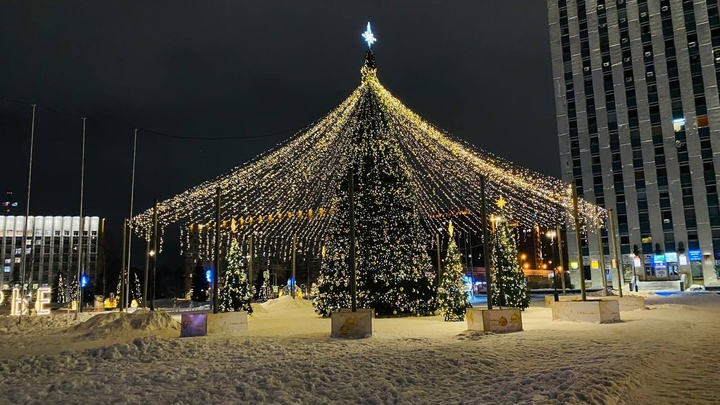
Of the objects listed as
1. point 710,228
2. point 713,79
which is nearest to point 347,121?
point 710,228

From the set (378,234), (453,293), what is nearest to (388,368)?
(453,293)

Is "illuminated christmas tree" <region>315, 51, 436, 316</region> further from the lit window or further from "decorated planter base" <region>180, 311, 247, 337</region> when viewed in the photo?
the lit window

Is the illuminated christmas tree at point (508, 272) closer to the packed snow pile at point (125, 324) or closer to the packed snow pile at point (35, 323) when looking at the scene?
the packed snow pile at point (125, 324)

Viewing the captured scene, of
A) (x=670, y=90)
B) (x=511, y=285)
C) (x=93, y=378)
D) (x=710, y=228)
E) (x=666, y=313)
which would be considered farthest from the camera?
(x=670, y=90)

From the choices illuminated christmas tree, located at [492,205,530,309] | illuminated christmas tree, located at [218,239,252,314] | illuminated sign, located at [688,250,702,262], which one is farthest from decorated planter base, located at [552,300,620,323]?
illuminated sign, located at [688,250,702,262]

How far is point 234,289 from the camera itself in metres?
25.3

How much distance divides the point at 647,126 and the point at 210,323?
61108mm

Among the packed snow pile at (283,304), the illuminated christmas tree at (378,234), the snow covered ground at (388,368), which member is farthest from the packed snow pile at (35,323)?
the illuminated christmas tree at (378,234)

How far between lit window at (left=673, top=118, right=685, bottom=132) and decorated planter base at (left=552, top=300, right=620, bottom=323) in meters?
51.9

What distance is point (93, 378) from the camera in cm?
967

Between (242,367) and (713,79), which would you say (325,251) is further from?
(713,79)

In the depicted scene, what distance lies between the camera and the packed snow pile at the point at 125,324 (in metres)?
17.3

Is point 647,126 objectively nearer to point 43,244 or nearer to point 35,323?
point 35,323

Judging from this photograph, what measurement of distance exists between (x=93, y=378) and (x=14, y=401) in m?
1.56
